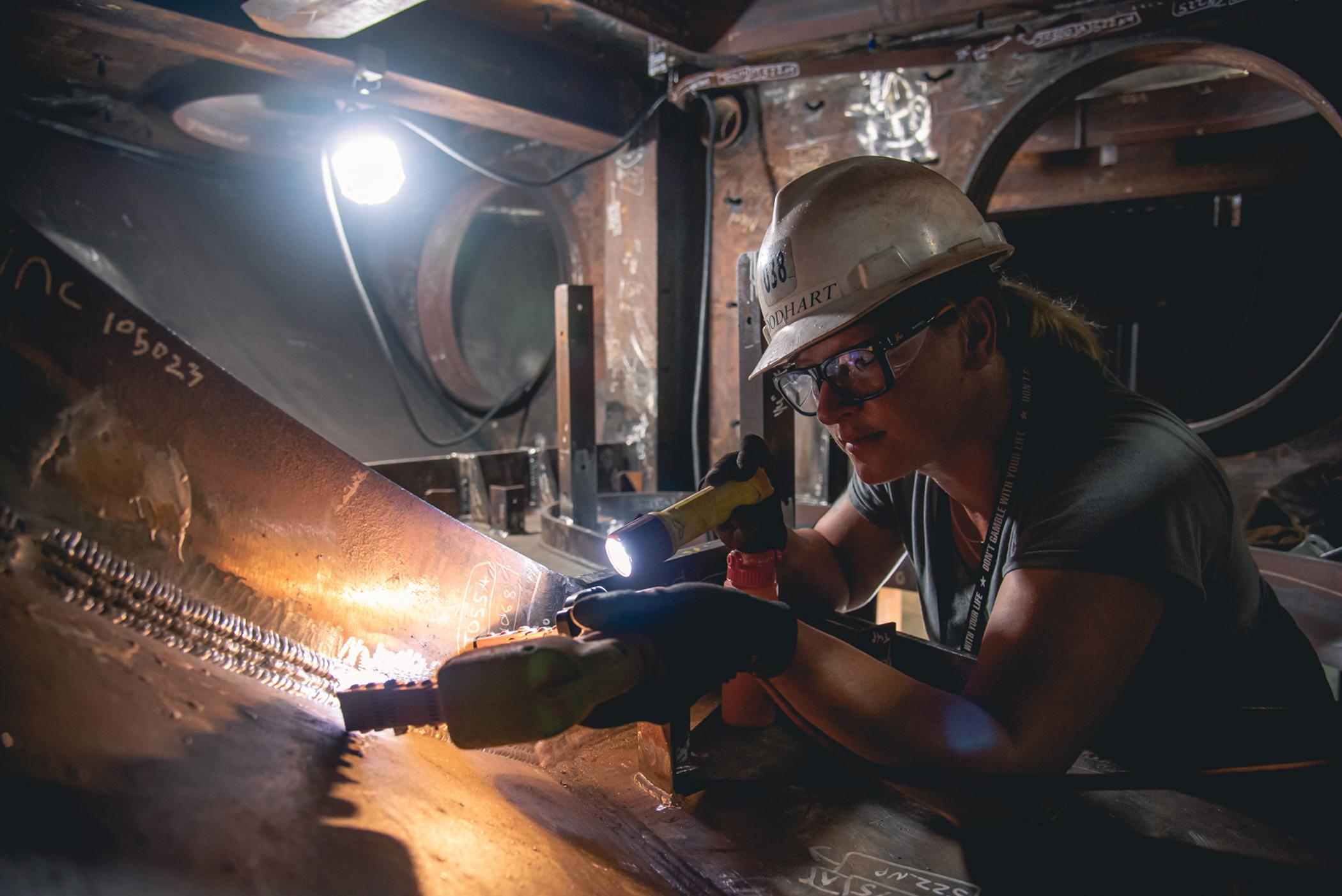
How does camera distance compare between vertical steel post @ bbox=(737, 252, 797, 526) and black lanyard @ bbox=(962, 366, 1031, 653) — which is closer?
black lanyard @ bbox=(962, 366, 1031, 653)

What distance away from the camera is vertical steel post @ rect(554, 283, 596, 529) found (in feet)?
9.52

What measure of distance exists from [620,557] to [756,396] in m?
0.67

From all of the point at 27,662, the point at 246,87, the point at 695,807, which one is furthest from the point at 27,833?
the point at 246,87

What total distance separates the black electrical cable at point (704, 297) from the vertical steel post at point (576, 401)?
992 mm

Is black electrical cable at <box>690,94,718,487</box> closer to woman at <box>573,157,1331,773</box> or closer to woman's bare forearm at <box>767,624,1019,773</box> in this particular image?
woman at <box>573,157,1331,773</box>

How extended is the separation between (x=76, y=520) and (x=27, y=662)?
239mm

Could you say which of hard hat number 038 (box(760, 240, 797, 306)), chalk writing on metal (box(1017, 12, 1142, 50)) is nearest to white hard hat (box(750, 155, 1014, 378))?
hard hat number 038 (box(760, 240, 797, 306))

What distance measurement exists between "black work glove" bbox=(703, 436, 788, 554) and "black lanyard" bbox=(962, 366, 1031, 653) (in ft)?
1.08

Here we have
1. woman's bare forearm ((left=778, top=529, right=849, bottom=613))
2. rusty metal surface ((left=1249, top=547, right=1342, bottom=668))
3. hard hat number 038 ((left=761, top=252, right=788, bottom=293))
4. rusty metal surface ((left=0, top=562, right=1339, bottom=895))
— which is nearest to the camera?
rusty metal surface ((left=0, top=562, right=1339, bottom=895))

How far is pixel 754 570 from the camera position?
1279mm

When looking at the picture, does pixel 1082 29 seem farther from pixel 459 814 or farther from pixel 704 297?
pixel 459 814

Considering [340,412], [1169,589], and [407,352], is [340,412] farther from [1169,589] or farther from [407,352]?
[1169,589]

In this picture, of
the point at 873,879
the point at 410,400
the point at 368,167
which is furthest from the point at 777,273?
the point at 410,400

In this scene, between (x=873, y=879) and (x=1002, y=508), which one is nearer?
(x=873, y=879)
